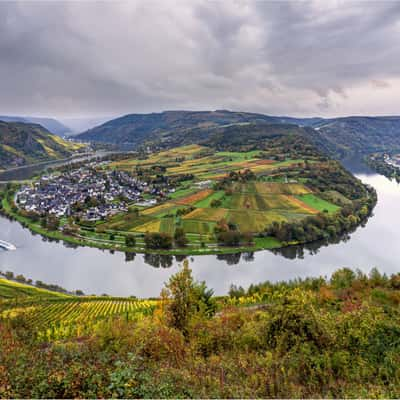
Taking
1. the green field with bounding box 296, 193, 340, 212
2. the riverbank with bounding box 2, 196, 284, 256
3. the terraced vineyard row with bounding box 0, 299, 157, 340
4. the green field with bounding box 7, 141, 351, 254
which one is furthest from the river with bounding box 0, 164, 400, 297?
the green field with bounding box 296, 193, 340, 212

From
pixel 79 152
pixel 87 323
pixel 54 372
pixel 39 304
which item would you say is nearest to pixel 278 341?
pixel 54 372

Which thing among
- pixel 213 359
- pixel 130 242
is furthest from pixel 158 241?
pixel 213 359

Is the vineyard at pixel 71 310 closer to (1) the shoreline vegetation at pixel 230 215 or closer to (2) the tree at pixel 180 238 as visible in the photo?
(1) the shoreline vegetation at pixel 230 215

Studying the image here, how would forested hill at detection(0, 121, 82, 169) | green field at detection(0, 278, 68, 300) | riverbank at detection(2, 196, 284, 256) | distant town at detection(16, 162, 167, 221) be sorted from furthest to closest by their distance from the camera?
1. forested hill at detection(0, 121, 82, 169)
2. distant town at detection(16, 162, 167, 221)
3. riverbank at detection(2, 196, 284, 256)
4. green field at detection(0, 278, 68, 300)

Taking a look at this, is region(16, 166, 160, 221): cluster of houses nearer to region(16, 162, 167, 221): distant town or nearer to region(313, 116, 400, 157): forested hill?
region(16, 162, 167, 221): distant town

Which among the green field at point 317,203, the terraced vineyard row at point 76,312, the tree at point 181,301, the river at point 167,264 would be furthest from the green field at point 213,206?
the tree at point 181,301

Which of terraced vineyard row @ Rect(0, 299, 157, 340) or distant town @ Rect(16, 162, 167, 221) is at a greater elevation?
distant town @ Rect(16, 162, 167, 221)

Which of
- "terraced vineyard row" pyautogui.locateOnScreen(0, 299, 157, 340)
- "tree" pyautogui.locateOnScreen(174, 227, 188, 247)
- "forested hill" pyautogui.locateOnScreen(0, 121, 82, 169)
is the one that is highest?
"forested hill" pyautogui.locateOnScreen(0, 121, 82, 169)
